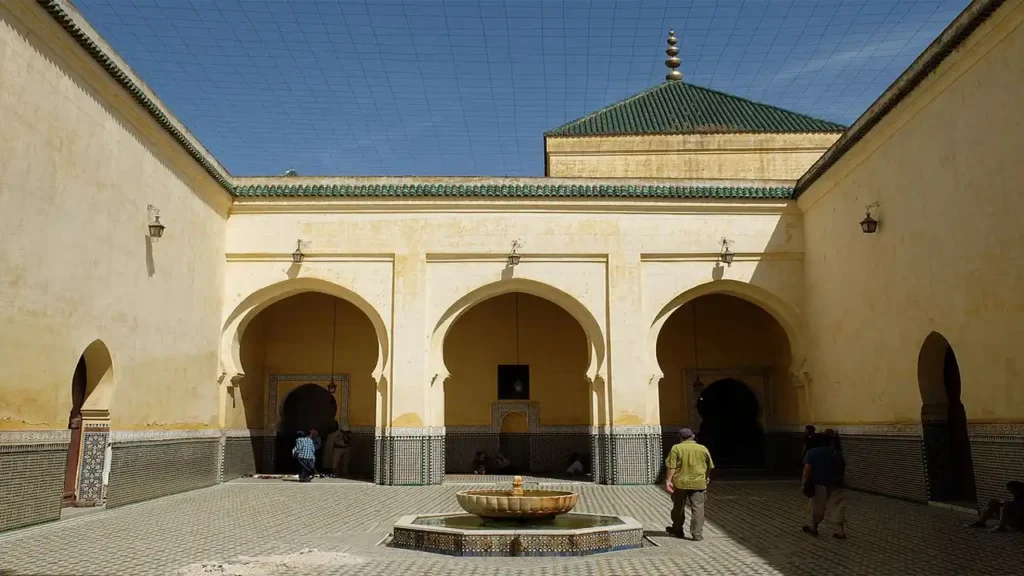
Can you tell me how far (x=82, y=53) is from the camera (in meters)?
6.39

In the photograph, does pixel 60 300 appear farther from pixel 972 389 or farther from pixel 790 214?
pixel 790 214

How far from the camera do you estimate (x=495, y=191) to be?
31.9 feet

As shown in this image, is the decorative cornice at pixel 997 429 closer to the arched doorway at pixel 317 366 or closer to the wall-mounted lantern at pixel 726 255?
the wall-mounted lantern at pixel 726 255

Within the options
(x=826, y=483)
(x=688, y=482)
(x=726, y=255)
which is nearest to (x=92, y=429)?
(x=688, y=482)

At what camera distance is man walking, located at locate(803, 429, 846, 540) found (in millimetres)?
5305

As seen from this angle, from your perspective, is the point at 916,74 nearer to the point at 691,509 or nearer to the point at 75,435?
the point at 691,509

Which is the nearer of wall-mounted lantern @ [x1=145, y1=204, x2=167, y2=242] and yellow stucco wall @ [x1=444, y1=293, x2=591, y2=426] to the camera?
wall-mounted lantern @ [x1=145, y1=204, x2=167, y2=242]

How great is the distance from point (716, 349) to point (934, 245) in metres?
4.81

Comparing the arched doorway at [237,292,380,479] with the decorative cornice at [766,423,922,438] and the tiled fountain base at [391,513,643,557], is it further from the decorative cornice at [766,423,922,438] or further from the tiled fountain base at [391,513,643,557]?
the tiled fountain base at [391,513,643,557]

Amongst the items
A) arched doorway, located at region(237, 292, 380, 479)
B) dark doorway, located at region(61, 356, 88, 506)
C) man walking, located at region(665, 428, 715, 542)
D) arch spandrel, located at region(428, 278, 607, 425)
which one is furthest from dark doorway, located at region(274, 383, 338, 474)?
man walking, located at region(665, 428, 715, 542)

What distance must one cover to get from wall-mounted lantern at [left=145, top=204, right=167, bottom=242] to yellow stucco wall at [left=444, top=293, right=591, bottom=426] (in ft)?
14.8

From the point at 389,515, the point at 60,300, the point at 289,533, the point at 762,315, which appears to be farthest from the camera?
the point at 762,315

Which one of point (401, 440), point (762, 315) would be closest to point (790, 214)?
point (762, 315)

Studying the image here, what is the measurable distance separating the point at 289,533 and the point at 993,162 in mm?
5320
